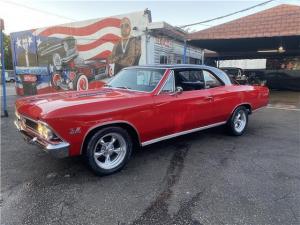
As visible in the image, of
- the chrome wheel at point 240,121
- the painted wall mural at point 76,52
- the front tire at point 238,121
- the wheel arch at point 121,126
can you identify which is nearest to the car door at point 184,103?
the wheel arch at point 121,126

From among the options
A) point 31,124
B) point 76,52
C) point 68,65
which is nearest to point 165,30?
point 76,52

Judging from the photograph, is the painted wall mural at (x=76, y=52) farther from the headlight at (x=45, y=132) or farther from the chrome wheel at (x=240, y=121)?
the headlight at (x=45, y=132)

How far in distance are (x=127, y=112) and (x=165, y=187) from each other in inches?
46.6

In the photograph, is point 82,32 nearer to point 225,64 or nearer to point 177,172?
point 177,172

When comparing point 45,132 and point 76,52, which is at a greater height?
point 76,52

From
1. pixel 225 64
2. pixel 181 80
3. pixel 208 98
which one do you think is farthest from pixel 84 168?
pixel 225 64

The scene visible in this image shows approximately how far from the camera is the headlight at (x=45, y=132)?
10.6 feet

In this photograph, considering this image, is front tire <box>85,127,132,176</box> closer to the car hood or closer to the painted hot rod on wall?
the car hood

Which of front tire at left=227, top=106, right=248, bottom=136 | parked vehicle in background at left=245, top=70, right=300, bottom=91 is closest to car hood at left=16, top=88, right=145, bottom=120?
front tire at left=227, top=106, right=248, bottom=136

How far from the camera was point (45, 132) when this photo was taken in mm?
3287

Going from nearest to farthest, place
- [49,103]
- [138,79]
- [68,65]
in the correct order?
[49,103] < [138,79] < [68,65]

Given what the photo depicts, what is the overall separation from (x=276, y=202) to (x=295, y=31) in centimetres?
925

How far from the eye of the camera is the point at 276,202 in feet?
10.00

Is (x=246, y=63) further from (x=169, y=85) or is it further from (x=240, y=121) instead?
(x=169, y=85)
